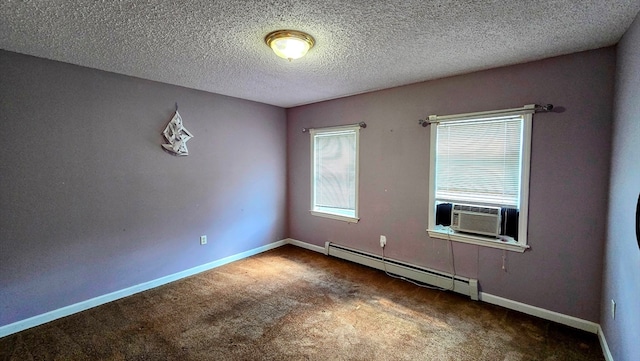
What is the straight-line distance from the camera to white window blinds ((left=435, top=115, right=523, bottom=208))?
2770 mm

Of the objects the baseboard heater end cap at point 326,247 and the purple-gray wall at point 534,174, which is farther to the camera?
the baseboard heater end cap at point 326,247

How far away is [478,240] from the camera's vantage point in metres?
2.98

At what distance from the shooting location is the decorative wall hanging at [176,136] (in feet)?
11.1

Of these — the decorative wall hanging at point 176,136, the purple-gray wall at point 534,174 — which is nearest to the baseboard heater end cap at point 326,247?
the purple-gray wall at point 534,174

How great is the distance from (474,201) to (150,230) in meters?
3.61

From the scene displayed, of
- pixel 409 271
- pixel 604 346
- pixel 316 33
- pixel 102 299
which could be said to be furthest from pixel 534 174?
pixel 102 299

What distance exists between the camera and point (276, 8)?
1.75 metres

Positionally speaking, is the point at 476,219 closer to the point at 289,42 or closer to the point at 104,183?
the point at 289,42

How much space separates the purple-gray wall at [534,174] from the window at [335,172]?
22 centimetres

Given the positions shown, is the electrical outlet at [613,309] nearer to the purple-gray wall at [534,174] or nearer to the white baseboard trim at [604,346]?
the white baseboard trim at [604,346]

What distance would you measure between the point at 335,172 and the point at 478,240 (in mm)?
2062

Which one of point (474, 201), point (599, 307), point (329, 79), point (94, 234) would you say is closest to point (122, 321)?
point (94, 234)

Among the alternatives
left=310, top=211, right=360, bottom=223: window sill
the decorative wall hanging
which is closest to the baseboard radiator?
left=310, top=211, right=360, bottom=223: window sill

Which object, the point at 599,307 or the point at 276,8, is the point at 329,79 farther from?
the point at 599,307
